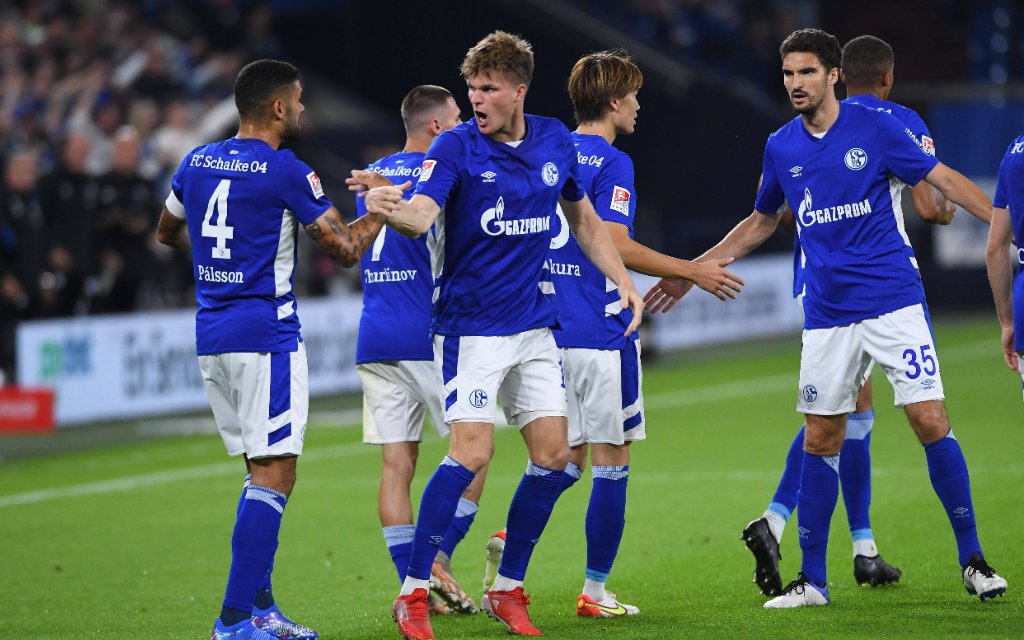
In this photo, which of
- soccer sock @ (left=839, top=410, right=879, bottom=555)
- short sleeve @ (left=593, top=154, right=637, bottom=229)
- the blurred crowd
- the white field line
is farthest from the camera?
the blurred crowd

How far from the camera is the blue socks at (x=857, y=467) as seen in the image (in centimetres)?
753

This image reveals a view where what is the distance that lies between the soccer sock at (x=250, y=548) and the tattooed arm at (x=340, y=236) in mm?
979

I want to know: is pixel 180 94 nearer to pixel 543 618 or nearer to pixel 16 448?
pixel 16 448

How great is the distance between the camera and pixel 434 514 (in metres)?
6.11

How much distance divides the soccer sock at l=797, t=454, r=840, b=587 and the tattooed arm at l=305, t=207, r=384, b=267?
7.37 ft

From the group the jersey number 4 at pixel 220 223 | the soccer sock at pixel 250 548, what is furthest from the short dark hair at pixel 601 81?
the soccer sock at pixel 250 548

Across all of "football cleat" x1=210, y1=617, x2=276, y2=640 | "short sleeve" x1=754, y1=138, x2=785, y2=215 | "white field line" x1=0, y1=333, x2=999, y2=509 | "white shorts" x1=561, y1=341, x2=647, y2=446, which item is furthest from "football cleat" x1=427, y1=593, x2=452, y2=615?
"white field line" x1=0, y1=333, x2=999, y2=509

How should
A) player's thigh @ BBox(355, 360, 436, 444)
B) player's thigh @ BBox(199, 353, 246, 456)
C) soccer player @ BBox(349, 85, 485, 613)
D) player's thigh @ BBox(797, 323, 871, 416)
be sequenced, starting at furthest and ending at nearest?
player's thigh @ BBox(355, 360, 436, 444) < soccer player @ BBox(349, 85, 485, 613) < player's thigh @ BBox(797, 323, 871, 416) < player's thigh @ BBox(199, 353, 246, 456)

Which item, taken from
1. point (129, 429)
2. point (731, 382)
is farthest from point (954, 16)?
point (129, 429)

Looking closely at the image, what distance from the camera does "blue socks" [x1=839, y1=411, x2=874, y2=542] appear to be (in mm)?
7531

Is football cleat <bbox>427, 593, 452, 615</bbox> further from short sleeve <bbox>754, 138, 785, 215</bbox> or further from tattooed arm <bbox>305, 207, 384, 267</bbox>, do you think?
short sleeve <bbox>754, 138, 785, 215</bbox>

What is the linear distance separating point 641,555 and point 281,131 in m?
3.48

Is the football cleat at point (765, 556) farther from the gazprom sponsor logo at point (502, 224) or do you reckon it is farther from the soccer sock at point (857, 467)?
the gazprom sponsor logo at point (502, 224)

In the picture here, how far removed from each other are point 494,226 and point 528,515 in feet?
3.99
